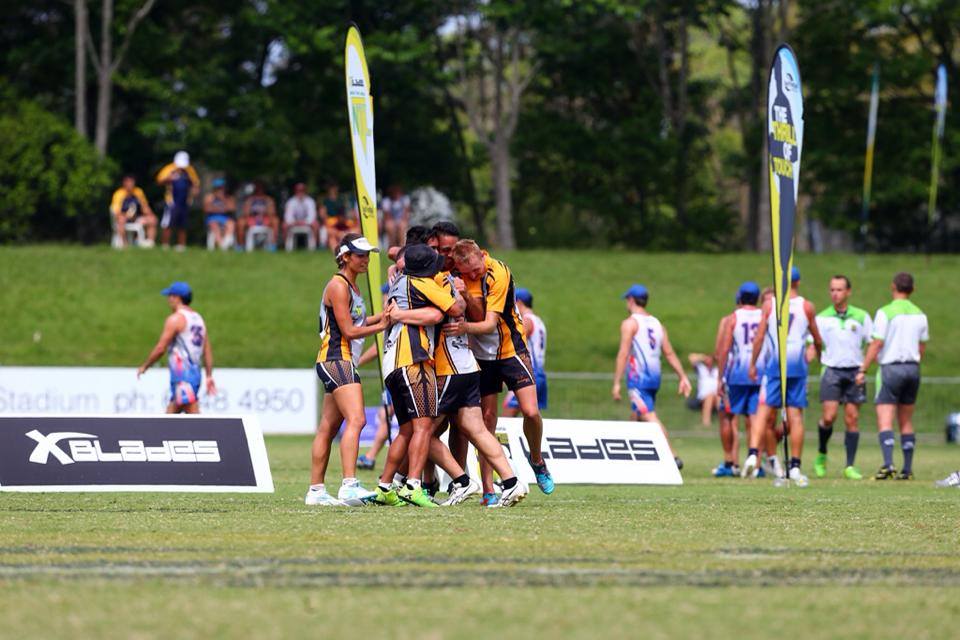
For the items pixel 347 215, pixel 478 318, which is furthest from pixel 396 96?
pixel 478 318

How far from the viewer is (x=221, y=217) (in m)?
39.6

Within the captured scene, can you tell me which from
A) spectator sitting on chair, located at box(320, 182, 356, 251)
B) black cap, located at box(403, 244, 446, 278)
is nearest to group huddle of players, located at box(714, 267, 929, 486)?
black cap, located at box(403, 244, 446, 278)

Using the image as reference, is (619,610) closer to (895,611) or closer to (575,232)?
(895,611)

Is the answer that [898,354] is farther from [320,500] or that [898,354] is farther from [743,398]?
[320,500]

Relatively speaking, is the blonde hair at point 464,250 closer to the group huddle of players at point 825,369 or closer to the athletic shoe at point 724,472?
the group huddle of players at point 825,369

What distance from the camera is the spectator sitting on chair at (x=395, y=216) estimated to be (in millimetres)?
39219

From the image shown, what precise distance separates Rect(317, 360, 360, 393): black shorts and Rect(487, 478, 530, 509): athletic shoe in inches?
48.3

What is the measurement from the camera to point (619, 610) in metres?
6.17

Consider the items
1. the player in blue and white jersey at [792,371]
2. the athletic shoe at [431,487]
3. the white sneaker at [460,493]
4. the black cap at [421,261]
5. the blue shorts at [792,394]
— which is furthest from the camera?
the blue shorts at [792,394]

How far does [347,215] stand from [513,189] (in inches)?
546

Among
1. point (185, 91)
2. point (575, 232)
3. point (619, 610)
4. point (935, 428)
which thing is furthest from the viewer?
point (575, 232)

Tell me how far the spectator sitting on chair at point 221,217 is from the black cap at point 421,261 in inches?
1078

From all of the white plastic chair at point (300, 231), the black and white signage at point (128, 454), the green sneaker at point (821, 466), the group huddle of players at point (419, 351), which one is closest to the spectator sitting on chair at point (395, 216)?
the white plastic chair at point (300, 231)

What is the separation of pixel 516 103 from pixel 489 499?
116 feet
